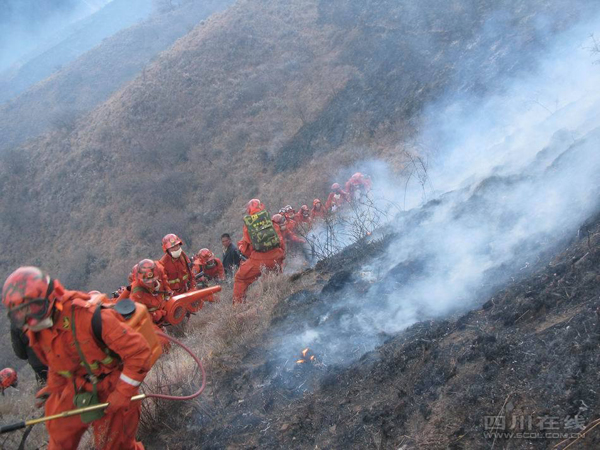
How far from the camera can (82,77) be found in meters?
46.2

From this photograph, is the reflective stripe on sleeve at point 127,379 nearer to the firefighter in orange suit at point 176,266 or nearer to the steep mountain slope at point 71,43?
the firefighter in orange suit at point 176,266

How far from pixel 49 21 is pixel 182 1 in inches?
1736

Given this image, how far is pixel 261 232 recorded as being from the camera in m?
7.74

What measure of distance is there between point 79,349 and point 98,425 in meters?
0.65

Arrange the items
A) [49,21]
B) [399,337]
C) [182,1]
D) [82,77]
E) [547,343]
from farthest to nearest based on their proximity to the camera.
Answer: [49,21] → [182,1] → [82,77] → [399,337] → [547,343]

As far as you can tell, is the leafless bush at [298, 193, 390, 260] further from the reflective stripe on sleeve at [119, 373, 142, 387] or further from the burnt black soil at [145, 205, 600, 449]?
the reflective stripe on sleeve at [119, 373, 142, 387]

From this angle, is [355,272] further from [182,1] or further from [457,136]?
[182,1]

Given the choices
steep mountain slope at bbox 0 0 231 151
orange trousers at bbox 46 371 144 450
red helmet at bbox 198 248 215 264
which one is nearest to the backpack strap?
orange trousers at bbox 46 371 144 450

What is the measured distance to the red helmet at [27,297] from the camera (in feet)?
9.50

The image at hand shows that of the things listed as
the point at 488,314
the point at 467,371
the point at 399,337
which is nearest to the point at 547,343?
the point at 467,371

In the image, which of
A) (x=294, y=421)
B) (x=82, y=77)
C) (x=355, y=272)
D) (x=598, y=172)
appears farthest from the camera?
(x=82, y=77)

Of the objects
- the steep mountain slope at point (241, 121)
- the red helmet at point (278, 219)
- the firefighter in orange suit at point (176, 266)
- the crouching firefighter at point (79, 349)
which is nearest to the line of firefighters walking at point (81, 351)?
the crouching firefighter at point (79, 349)

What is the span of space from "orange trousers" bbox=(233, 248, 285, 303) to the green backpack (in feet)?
0.40

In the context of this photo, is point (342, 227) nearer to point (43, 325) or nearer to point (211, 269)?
point (211, 269)
